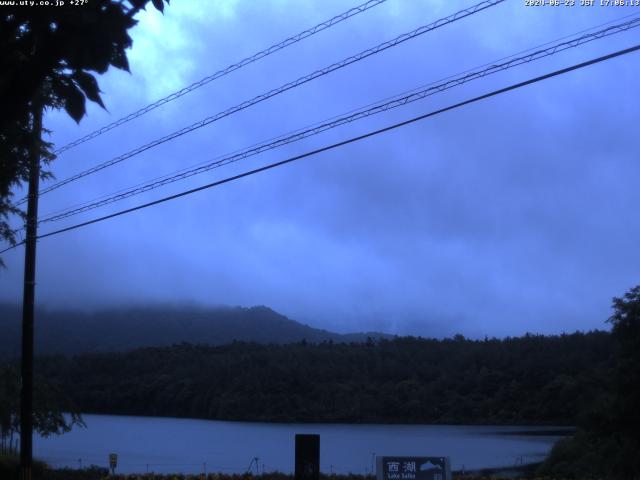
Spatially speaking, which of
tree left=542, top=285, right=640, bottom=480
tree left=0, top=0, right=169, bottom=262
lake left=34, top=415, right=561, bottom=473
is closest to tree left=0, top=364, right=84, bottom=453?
lake left=34, top=415, right=561, bottom=473

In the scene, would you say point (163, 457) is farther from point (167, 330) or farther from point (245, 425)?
point (167, 330)

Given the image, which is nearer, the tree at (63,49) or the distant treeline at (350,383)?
the tree at (63,49)

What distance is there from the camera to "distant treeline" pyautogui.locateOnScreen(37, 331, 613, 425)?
4541 centimetres

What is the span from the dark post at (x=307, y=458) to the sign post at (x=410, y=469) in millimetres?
1059

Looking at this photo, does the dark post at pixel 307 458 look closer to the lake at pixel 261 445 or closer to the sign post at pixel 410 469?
the sign post at pixel 410 469

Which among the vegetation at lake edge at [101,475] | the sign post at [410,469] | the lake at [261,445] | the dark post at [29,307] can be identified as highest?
the dark post at [29,307]

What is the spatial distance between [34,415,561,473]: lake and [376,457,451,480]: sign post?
10.8 metres

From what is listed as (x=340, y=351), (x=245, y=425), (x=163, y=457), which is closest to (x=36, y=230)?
(x=163, y=457)

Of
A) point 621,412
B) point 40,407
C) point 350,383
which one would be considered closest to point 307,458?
point 621,412

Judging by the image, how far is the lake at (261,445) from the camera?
89.8ft

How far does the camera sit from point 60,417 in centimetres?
2106

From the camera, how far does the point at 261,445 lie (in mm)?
33938

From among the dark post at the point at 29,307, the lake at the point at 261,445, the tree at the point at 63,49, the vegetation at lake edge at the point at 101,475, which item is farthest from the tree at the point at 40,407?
the tree at the point at 63,49

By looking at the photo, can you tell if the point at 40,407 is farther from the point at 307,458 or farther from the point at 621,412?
the point at 621,412
